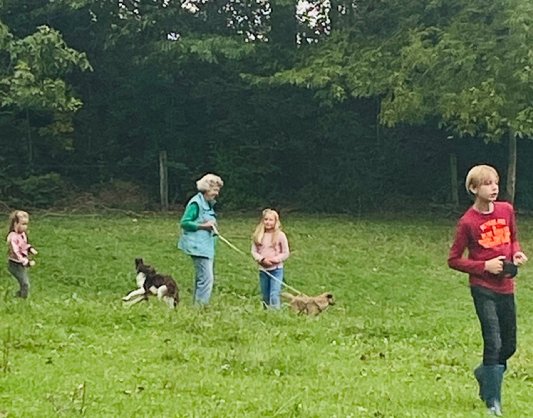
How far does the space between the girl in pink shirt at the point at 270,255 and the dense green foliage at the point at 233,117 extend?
1180 centimetres

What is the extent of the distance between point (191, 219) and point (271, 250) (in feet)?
3.97

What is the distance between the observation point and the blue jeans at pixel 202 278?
449 inches

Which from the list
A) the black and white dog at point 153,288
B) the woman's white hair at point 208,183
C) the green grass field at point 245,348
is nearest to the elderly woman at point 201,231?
the woman's white hair at point 208,183

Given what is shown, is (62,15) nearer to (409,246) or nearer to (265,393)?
(409,246)

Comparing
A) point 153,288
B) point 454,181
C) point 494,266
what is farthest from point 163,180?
point 494,266

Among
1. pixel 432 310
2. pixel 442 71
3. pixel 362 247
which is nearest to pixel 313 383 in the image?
pixel 432 310

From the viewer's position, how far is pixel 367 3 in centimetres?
2639

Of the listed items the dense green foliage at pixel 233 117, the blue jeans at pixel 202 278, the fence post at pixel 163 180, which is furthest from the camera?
the fence post at pixel 163 180

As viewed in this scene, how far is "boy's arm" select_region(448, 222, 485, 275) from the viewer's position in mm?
6555

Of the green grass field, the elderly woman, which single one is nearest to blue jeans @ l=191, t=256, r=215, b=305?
the elderly woman

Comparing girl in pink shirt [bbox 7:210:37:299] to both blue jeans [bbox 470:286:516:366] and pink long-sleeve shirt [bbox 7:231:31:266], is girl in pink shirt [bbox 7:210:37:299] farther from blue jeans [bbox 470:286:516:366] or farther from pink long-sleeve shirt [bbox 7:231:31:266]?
blue jeans [bbox 470:286:516:366]

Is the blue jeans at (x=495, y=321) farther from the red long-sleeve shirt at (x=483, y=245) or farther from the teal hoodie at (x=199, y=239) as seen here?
the teal hoodie at (x=199, y=239)

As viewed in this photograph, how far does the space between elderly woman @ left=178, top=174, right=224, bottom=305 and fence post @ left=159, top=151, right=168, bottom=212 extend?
15323 mm

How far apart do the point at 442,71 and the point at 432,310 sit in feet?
27.4
